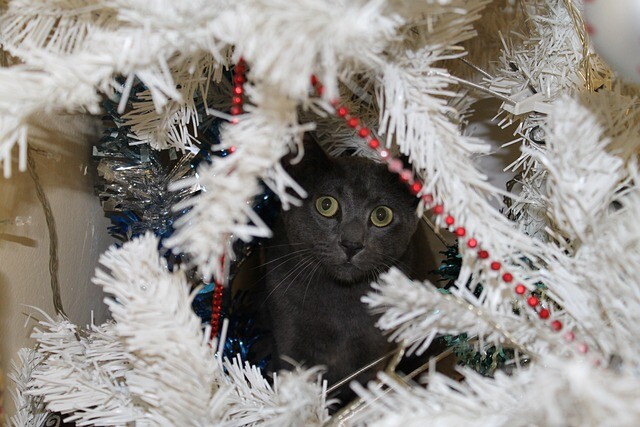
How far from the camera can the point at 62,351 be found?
70cm

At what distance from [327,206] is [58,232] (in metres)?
0.46

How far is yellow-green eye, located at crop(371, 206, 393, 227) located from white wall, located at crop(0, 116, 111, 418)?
49 cm

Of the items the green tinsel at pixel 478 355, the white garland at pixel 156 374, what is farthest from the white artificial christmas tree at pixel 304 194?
the green tinsel at pixel 478 355

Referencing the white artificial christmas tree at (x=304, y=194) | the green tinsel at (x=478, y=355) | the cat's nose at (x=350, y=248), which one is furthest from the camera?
the cat's nose at (x=350, y=248)

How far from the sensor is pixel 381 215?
3.58ft

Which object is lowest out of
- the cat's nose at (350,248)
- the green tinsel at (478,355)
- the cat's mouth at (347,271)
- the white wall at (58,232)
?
the white wall at (58,232)

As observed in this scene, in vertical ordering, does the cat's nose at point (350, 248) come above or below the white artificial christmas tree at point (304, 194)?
below

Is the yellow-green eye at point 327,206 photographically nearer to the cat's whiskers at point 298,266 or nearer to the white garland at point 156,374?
the cat's whiskers at point 298,266

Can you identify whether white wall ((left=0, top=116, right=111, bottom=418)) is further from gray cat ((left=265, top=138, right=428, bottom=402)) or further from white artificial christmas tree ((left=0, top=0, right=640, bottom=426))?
gray cat ((left=265, top=138, right=428, bottom=402))

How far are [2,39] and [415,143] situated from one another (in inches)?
15.9

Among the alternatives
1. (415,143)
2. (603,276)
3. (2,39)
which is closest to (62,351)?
(2,39)

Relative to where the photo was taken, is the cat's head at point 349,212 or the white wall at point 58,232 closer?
the white wall at point 58,232

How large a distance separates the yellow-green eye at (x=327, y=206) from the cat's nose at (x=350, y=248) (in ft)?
0.26

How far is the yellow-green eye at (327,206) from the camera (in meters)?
1.08
